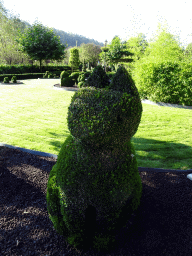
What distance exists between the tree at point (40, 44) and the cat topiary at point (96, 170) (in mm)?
38180

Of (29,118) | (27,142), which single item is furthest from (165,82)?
(27,142)

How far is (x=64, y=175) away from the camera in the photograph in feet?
7.65

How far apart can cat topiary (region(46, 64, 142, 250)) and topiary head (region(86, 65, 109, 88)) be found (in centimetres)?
13

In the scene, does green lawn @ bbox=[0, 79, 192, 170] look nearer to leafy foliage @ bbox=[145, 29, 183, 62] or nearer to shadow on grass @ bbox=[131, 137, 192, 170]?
shadow on grass @ bbox=[131, 137, 192, 170]

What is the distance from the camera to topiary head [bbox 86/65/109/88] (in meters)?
2.33

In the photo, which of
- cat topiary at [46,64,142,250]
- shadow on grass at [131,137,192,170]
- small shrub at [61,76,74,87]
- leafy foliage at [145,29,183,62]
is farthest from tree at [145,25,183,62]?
cat topiary at [46,64,142,250]

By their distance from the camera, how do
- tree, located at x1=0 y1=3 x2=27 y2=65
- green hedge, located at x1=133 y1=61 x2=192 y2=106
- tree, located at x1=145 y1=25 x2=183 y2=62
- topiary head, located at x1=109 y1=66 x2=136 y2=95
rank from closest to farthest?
topiary head, located at x1=109 y1=66 x2=136 y2=95 → green hedge, located at x1=133 y1=61 x2=192 y2=106 → tree, located at x1=145 y1=25 x2=183 y2=62 → tree, located at x1=0 y1=3 x2=27 y2=65

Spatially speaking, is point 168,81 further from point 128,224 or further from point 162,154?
point 128,224

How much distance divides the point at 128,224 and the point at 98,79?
7.48ft

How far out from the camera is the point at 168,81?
40.6 ft

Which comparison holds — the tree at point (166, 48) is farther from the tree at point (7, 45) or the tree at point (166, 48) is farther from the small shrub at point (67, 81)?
the tree at point (7, 45)

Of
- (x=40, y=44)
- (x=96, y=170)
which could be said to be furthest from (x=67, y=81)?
(x=40, y=44)

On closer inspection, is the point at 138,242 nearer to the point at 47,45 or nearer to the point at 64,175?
the point at 64,175

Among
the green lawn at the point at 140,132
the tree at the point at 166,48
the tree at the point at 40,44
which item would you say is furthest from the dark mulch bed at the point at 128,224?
the tree at the point at 40,44
